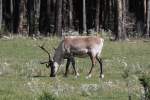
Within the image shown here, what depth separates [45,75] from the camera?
22.1m

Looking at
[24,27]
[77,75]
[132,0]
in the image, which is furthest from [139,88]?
[132,0]

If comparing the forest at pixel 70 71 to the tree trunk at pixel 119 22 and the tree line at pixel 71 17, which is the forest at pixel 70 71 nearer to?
the tree trunk at pixel 119 22

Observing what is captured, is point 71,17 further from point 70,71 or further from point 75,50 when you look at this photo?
point 75,50

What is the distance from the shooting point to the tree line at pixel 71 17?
1707 inches

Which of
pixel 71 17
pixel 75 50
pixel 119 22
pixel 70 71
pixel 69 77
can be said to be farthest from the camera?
pixel 71 17

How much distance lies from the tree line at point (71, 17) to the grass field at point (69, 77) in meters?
8.83

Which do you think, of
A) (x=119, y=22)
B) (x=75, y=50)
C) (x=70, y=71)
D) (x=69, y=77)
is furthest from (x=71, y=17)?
(x=69, y=77)

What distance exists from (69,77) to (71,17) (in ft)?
110

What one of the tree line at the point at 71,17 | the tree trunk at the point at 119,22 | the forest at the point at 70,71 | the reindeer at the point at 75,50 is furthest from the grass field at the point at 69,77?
the tree line at the point at 71,17

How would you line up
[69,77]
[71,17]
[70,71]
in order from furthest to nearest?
[71,17] → [70,71] → [69,77]

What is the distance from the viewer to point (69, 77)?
70.2ft

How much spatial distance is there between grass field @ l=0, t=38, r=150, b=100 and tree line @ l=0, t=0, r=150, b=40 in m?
8.83

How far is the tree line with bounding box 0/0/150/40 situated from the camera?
142 ft

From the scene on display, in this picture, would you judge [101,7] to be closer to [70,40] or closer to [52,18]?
[52,18]
